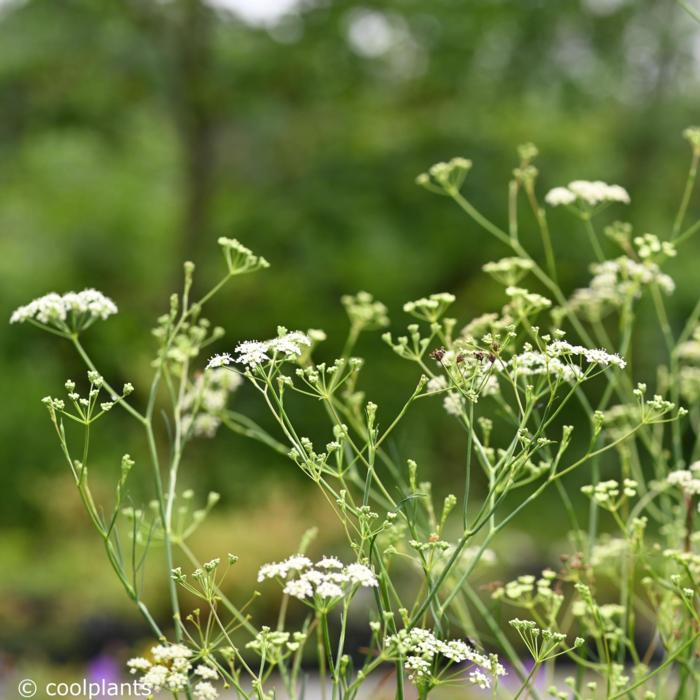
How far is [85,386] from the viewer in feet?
24.5

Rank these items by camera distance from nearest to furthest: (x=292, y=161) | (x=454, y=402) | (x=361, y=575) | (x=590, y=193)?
1. (x=361, y=575)
2. (x=454, y=402)
3. (x=590, y=193)
4. (x=292, y=161)

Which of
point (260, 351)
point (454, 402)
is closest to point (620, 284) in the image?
point (454, 402)

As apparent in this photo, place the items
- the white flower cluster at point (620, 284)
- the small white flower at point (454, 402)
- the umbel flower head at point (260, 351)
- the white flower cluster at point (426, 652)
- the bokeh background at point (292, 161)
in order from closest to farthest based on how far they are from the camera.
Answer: the white flower cluster at point (426, 652) → the umbel flower head at point (260, 351) → the small white flower at point (454, 402) → the white flower cluster at point (620, 284) → the bokeh background at point (292, 161)

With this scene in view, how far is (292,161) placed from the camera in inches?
289

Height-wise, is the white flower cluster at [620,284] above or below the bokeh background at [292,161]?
below

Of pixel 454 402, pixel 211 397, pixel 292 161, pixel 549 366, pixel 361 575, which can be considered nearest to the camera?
pixel 361 575

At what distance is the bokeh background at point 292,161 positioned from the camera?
21.6ft

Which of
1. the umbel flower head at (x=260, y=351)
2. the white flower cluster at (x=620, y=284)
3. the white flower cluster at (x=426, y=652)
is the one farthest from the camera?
the white flower cluster at (x=620, y=284)

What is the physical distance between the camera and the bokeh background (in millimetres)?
6574

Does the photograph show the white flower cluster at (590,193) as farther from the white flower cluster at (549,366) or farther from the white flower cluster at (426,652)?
the white flower cluster at (426,652)

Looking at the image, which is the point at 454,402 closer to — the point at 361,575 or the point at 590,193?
the point at 361,575

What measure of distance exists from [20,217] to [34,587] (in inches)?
170

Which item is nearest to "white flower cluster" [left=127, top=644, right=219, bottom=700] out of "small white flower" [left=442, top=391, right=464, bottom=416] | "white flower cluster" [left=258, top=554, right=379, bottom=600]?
"white flower cluster" [left=258, top=554, right=379, bottom=600]

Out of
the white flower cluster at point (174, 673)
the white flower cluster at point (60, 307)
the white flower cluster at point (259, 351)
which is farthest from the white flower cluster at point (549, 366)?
the white flower cluster at point (60, 307)
